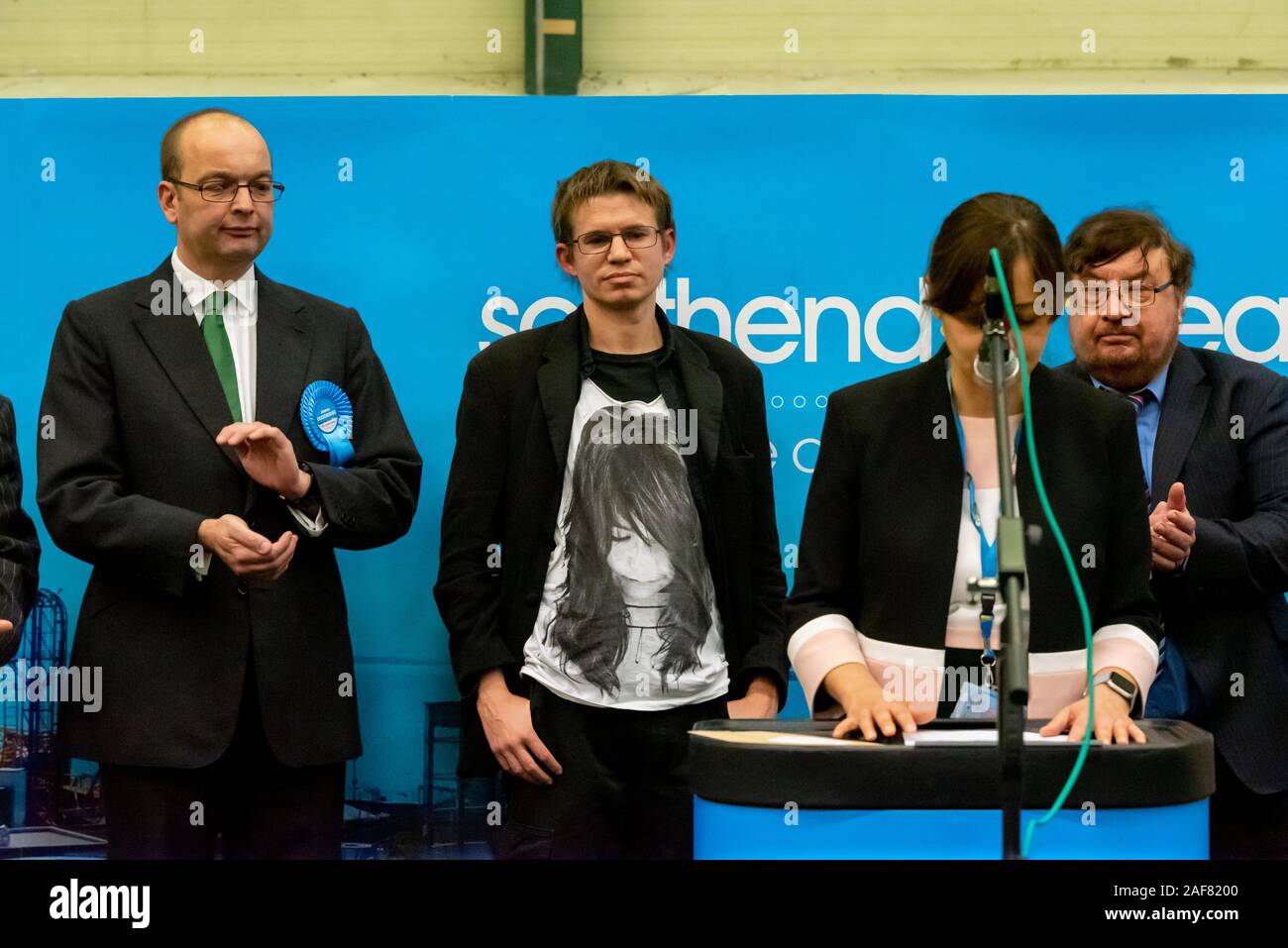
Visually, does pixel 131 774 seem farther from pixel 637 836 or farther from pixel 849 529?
pixel 849 529

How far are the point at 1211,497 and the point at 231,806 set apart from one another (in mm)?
2054

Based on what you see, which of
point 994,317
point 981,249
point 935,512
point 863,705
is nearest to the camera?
point 994,317

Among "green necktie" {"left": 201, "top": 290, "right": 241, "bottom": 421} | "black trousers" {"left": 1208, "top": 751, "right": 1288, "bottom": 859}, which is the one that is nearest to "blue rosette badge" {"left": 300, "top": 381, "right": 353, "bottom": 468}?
"green necktie" {"left": 201, "top": 290, "right": 241, "bottom": 421}

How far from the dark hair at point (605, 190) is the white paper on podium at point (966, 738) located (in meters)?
1.38

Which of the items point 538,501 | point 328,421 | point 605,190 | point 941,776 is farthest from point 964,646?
point 328,421

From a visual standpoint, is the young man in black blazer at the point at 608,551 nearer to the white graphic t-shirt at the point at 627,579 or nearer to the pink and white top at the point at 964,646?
the white graphic t-shirt at the point at 627,579

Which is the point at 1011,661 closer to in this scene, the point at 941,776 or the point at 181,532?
Result: the point at 941,776

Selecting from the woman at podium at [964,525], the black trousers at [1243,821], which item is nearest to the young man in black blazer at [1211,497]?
the black trousers at [1243,821]

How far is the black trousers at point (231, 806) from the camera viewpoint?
10.4 ft

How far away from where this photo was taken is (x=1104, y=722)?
7.75 ft

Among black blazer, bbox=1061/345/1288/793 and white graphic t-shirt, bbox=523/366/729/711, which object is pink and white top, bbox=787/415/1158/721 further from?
black blazer, bbox=1061/345/1288/793

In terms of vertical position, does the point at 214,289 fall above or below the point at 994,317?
above

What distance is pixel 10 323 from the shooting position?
3898 mm

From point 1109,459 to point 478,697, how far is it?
131 cm
